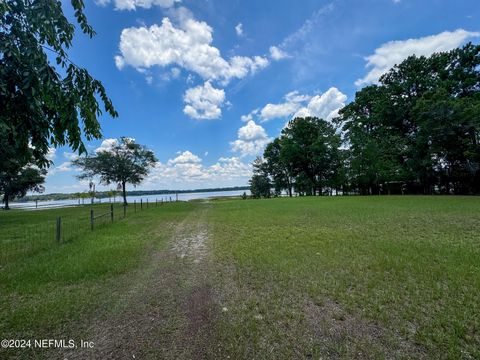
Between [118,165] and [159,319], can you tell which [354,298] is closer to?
[159,319]

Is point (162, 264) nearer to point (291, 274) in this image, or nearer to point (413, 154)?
point (291, 274)

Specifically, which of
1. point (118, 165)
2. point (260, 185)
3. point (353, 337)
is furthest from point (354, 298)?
point (260, 185)

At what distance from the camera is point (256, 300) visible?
3520mm

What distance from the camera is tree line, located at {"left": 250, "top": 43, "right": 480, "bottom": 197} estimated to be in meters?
24.5

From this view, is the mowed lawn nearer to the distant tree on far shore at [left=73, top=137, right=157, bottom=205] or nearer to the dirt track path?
the dirt track path

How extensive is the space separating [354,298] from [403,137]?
120 ft

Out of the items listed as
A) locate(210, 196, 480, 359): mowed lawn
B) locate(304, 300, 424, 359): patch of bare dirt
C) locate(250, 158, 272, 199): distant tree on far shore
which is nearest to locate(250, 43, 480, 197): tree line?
locate(250, 158, 272, 199): distant tree on far shore

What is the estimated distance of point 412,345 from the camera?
243cm

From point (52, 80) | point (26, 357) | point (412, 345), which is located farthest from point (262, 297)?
point (52, 80)

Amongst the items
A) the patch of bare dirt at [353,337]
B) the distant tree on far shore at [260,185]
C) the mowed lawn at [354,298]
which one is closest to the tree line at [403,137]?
the distant tree on far shore at [260,185]

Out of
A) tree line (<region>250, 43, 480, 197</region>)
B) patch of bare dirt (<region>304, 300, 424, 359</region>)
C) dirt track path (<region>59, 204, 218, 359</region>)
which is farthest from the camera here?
tree line (<region>250, 43, 480, 197</region>)

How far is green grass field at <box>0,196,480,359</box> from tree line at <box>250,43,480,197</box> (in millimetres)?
24793

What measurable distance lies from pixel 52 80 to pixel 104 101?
621 mm

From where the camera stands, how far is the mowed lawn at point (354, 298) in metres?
2.46
